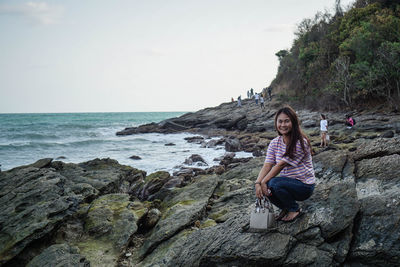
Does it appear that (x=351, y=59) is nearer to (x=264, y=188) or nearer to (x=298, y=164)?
(x=298, y=164)

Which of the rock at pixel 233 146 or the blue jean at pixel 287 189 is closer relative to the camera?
the blue jean at pixel 287 189

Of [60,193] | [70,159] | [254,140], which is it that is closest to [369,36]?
[254,140]

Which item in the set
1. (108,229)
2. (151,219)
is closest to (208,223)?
(151,219)

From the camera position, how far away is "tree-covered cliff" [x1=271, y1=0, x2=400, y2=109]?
20.3 meters

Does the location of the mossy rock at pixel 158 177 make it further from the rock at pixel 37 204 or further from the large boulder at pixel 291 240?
the large boulder at pixel 291 240

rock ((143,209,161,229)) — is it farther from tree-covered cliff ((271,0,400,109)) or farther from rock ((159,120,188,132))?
rock ((159,120,188,132))

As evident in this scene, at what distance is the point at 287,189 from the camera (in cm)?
354

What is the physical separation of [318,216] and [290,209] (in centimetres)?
42

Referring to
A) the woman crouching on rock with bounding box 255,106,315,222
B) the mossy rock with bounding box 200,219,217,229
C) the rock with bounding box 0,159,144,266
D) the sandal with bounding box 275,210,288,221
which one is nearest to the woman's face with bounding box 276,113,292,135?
the woman crouching on rock with bounding box 255,106,315,222

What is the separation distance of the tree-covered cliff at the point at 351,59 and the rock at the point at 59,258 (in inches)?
881

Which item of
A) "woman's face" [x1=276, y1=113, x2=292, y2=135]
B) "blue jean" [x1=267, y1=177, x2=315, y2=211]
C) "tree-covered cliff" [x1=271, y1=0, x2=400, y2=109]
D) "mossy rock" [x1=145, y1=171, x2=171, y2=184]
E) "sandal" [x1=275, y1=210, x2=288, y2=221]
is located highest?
"tree-covered cliff" [x1=271, y1=0, x2=400, y2=109]

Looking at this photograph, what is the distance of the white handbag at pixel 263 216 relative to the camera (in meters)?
3.59

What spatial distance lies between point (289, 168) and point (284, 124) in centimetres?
62

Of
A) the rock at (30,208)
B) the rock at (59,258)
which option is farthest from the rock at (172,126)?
the rock at (59,258)
